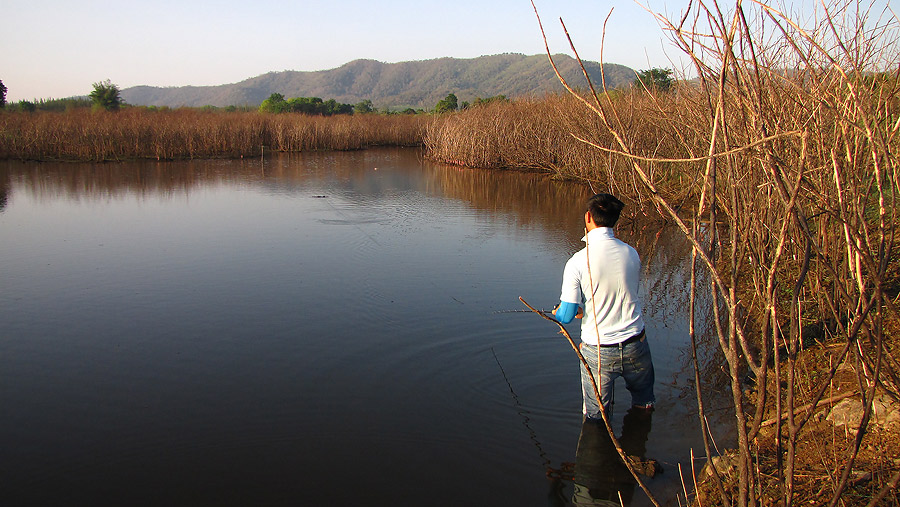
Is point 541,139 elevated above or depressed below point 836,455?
above

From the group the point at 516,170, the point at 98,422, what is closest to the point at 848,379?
the point at 98,422

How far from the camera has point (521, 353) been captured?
5879 millimetres

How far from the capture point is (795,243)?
5402 mm

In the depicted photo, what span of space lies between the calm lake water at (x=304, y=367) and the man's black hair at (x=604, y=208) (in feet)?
4.95

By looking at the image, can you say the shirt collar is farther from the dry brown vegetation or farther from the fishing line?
the fishing line

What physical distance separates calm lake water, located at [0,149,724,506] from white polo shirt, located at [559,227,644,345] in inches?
34.2

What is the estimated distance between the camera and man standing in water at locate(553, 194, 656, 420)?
3.90m

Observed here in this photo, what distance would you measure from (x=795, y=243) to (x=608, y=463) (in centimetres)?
265

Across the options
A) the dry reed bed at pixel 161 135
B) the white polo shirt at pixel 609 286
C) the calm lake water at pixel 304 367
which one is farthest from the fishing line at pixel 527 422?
the dry reed bed at pixel 161 135

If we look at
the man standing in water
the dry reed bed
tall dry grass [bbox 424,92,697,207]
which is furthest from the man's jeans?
the dry reed bed

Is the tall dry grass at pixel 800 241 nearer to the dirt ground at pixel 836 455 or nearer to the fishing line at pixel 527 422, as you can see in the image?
the dirt ground at pixel 836 455

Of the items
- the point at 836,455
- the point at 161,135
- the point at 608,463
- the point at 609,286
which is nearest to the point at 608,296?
the point at 609,286

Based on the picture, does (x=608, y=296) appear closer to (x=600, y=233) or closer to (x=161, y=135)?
(x=600, y=233)

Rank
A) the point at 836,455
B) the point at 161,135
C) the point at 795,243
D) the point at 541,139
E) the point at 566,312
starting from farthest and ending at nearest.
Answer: the point at 161,135 < the point at 541,139 < the point at 795,243 < the point at 566,312 < the point at 836,455
